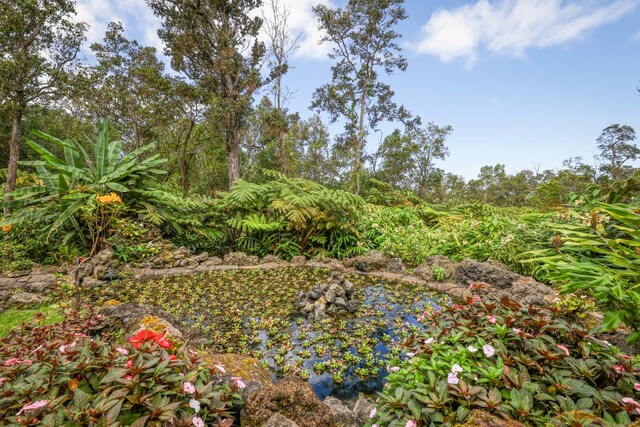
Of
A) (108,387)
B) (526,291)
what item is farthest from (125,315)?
(526,291)

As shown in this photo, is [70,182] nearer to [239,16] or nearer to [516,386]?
[516,386]

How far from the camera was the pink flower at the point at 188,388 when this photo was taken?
4.01 ft

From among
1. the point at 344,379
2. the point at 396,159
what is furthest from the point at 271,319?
the point at 396,159

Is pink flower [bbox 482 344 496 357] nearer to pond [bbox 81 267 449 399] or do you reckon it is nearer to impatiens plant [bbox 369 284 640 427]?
impatiens plant [bbox 369 284 640 427]

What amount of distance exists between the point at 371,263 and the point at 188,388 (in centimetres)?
394

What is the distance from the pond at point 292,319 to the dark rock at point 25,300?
472 millimetres

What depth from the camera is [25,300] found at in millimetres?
3277

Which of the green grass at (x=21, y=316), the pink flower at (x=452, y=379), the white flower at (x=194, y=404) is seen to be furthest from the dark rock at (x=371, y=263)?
the white flower at (x=194, y=404)

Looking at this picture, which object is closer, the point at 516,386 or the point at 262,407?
the point at 516,386

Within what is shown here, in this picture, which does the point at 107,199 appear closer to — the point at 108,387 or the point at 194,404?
the point at 108,387

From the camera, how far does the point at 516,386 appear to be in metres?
1.24

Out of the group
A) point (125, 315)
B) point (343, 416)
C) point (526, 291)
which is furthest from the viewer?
point (526, 291)

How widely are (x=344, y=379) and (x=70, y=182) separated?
5754 mm

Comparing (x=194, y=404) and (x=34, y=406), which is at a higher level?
(x=34, y=406)
